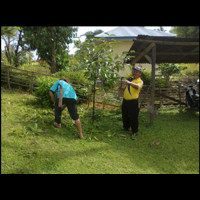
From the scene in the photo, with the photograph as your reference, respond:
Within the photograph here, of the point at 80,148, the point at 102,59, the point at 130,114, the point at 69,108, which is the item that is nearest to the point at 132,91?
the point at 130,114

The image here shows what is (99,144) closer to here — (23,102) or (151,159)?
(151,159)

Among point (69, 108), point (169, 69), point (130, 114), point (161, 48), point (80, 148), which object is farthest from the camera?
point (169, 69)

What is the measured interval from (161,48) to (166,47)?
0.18 m

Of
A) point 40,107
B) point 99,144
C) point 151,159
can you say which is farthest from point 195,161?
point 40,107

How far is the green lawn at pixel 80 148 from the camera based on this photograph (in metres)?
2.20

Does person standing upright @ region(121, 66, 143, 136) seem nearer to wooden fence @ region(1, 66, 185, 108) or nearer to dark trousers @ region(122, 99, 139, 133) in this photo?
dark trousers @ region(122, 99, 139, 133)

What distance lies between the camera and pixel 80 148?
270 cm

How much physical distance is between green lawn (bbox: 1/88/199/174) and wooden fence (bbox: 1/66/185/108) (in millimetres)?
338

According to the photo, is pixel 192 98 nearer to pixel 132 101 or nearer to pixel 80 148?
pixel 132 101

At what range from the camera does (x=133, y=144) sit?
354cm

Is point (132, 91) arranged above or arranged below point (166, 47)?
below

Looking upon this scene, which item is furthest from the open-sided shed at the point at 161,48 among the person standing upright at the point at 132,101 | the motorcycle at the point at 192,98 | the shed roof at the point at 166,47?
the motorcycle at the point at 192,98

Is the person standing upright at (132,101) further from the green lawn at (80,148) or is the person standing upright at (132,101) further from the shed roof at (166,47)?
the shed roof at (166,47)

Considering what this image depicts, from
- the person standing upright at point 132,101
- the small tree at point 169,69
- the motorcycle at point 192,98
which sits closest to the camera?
the person standing upright at point 132,101
